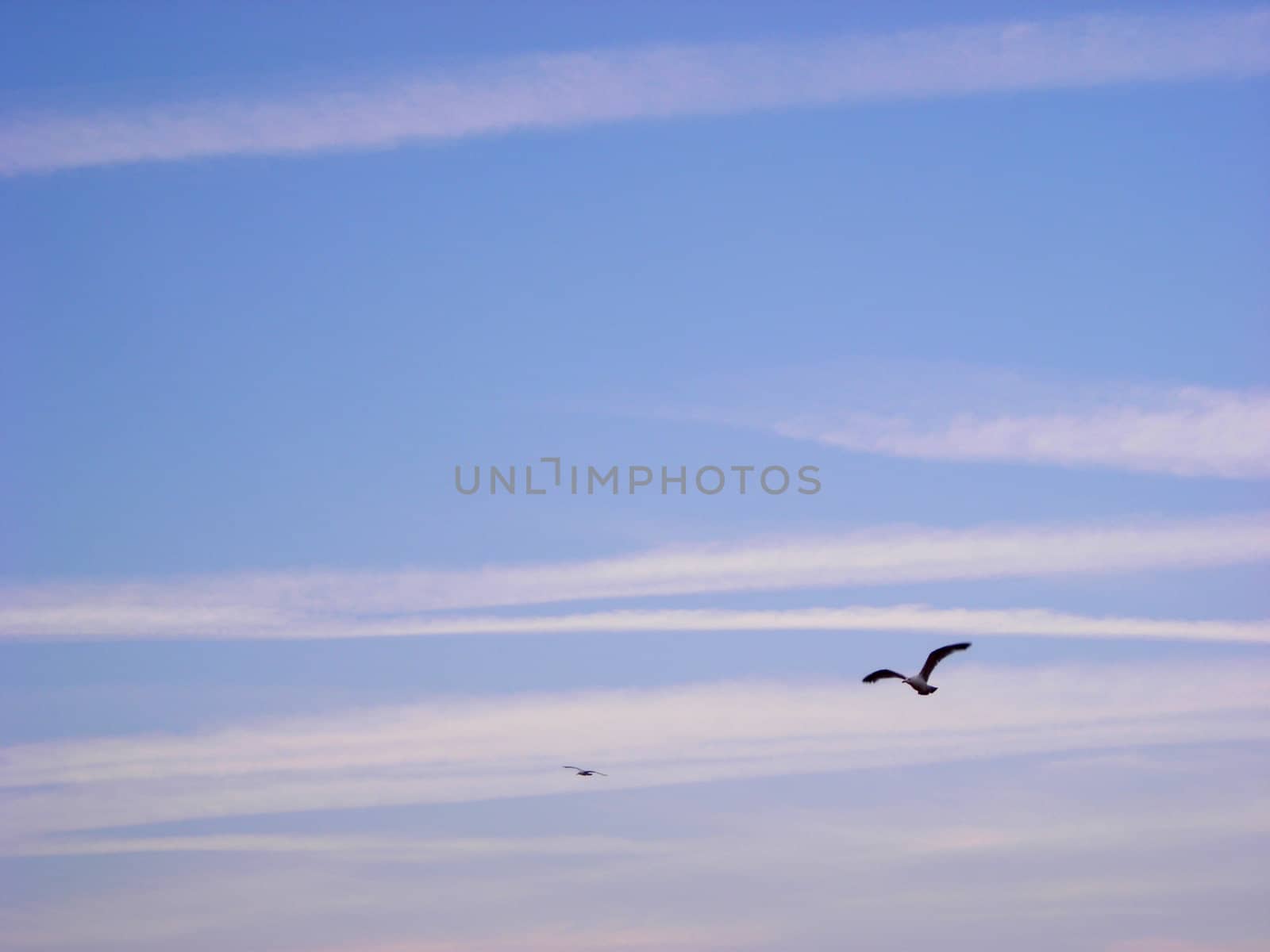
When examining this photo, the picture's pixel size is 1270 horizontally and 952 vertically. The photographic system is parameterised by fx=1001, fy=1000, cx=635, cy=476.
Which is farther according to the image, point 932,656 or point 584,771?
point 584,771

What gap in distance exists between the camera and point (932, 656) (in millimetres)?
69875

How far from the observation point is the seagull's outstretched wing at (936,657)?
6603 centimetres

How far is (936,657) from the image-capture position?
2746 inches

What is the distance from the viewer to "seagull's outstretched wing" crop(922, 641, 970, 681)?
66.0m

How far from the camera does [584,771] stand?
345 feet

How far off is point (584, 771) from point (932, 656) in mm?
47712
